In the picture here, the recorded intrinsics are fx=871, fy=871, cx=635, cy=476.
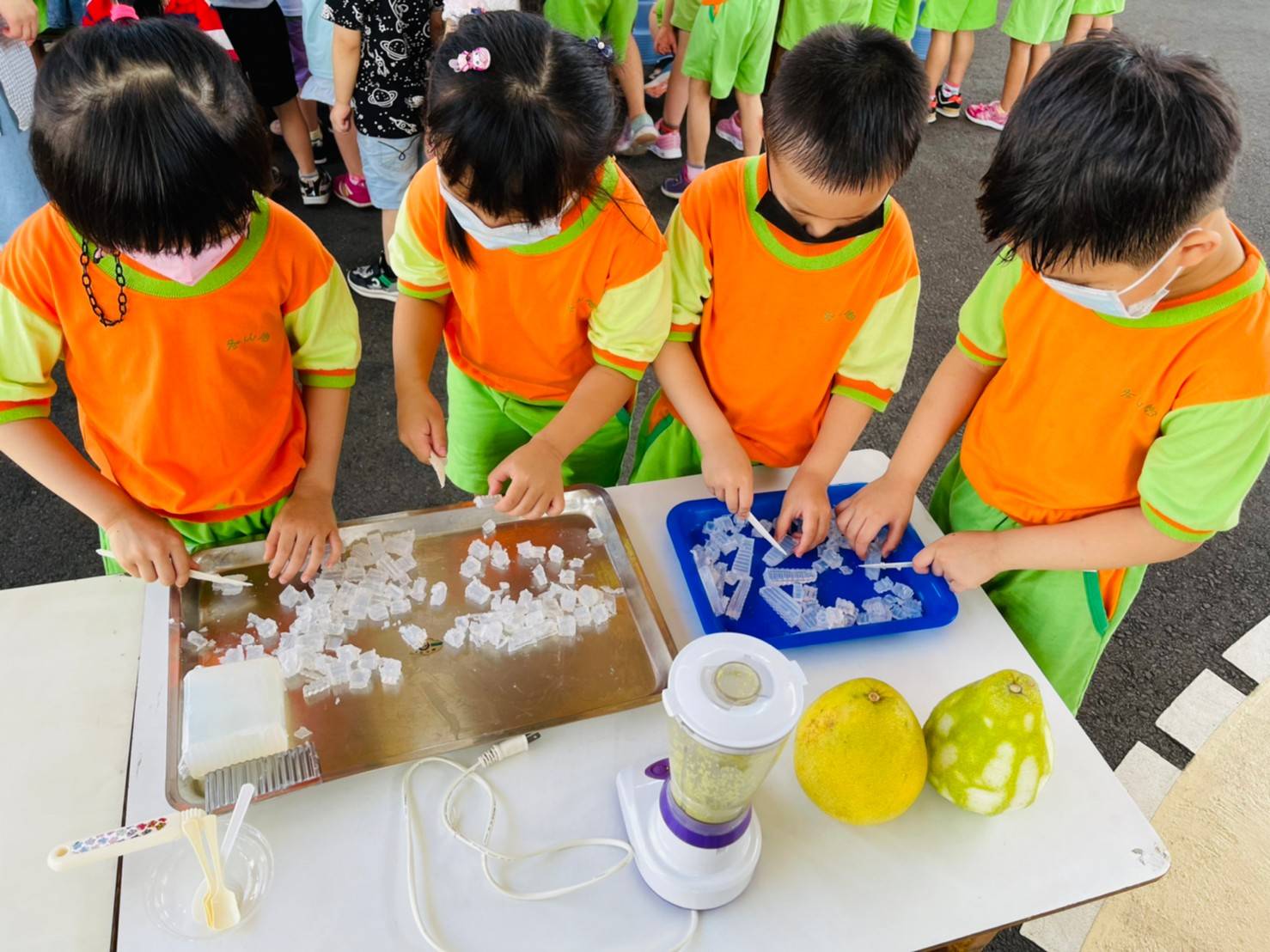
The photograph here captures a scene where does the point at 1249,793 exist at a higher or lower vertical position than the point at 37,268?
lower

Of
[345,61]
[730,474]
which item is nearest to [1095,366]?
[730,474]

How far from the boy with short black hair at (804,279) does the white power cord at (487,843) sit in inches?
18.4

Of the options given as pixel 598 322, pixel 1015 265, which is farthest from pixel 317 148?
pixel 1015 265

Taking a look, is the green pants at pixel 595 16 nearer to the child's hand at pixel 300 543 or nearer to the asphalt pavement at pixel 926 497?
the asphalt pavement at pixel 926 497

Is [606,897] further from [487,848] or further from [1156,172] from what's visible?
[1156,172]

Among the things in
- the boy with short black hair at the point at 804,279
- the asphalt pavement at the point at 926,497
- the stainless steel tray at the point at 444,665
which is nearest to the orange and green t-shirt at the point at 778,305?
the boy with short black hair at the point at 804,279

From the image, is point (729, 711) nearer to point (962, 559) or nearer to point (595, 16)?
point (962, 559)

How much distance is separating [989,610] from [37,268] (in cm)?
119

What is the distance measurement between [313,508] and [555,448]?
0.32 meters

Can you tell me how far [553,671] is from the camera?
986 millimetres

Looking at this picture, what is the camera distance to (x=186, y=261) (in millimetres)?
925

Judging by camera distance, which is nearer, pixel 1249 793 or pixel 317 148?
pixel 1249 793

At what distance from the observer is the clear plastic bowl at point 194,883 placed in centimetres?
77

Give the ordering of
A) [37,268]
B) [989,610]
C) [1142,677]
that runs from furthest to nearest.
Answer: [1142,677] < [989,610] < [37,268]
